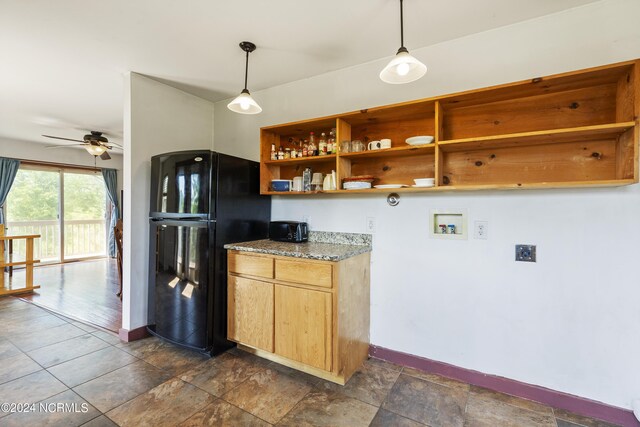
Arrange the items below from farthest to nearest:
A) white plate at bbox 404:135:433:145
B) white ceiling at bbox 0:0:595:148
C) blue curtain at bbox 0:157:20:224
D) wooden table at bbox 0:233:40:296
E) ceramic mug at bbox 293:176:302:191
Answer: blue curtain at bbox 0:157:20:224 → wooden table at bbox 0:233:40:296 → ceramic mug at bbox 293:176:302:191 → white plate at bbox 404:135:433:145 → white ceiling at bbox 0:0:595:148

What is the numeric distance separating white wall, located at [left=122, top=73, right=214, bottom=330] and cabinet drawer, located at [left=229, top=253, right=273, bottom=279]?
1.00m

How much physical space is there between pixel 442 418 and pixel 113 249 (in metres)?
7.51

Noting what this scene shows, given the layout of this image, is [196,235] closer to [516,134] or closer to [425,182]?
[425,182]

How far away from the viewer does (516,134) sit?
1.70 meters

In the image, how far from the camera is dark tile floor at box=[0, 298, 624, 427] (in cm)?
172

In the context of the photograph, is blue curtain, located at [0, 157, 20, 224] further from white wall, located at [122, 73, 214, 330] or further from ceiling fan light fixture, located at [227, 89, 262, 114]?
ceiling fan light fixture, located at [227, 89, 262, 114]

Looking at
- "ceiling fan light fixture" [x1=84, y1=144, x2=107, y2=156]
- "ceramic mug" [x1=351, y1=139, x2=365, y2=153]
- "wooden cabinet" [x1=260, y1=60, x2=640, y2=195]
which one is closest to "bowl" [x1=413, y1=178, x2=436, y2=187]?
"wooden cabinet" [x1=260, y1=60, x2=640, y2=195]

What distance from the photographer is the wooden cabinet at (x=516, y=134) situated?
5.32 feet

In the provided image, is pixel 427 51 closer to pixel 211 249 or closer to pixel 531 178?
pixel 531 178

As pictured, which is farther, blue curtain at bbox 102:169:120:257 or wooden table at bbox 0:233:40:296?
blue curtain at bbox 102:169:120:257

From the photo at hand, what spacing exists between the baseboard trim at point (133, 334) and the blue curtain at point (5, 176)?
4770 millimetres

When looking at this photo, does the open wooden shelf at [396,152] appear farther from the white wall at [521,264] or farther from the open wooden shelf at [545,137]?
the white wall at [521,264]

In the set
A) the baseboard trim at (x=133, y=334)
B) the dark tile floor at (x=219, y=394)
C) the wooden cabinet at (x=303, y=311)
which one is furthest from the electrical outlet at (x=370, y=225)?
the baseboard trim at (x=133, y=334)

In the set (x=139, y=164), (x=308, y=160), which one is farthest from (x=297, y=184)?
(x=139, y=164)
